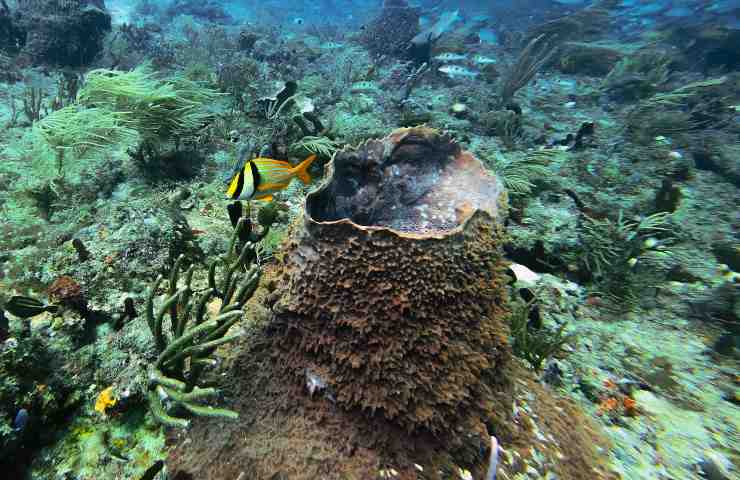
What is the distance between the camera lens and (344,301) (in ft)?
5.86

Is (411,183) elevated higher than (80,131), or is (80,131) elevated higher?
(80,131)

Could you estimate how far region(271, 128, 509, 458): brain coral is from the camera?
1729 mm

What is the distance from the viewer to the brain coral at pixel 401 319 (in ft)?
5.67

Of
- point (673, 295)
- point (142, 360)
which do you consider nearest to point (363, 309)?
point (142, 360)

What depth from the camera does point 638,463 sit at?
2150 mm

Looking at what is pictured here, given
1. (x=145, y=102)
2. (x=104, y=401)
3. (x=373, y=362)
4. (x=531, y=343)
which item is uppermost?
(x=145, y=102)

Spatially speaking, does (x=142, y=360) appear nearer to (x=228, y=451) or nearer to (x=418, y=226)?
(x=228, y=451)

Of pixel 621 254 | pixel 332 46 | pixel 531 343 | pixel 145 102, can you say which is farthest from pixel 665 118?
pixel 332 46

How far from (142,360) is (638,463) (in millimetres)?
3172

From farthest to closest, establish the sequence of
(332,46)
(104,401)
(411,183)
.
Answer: (332,46) < (411,183) < (104,401)

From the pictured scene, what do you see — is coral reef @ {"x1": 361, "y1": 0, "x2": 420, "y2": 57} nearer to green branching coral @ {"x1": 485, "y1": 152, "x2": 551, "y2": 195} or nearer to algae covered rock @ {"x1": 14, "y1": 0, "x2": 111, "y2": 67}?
algae covered rock @ {"x1": 14, "y1": 0, "x2": 111, "y2": 67}

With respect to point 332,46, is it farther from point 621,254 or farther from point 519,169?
point 621,254

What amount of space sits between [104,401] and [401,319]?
1696mm

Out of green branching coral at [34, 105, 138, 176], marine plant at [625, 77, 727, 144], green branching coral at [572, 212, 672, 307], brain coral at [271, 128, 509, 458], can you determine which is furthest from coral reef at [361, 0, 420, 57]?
brain coral at [271, 128, 509, 458]
